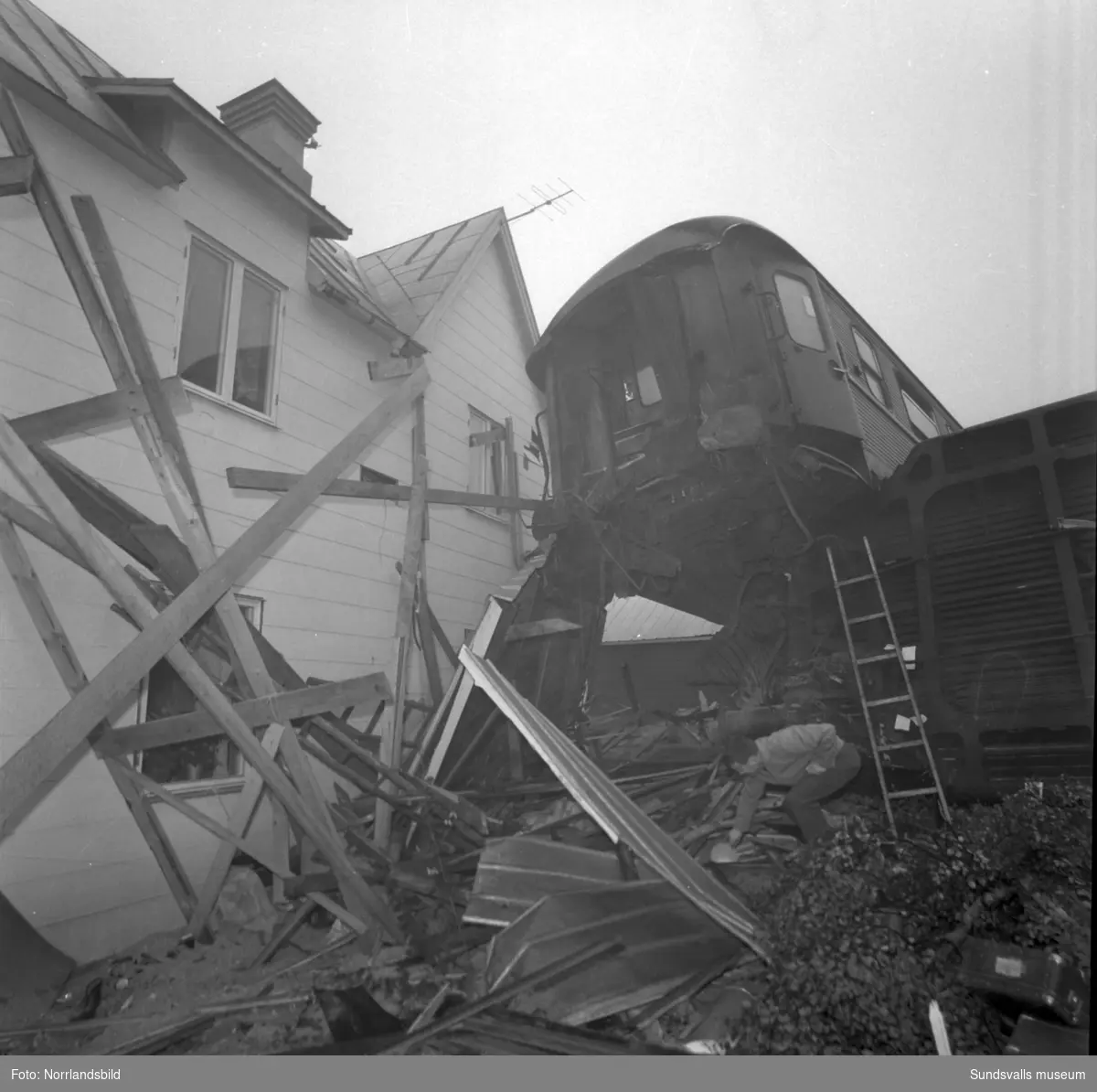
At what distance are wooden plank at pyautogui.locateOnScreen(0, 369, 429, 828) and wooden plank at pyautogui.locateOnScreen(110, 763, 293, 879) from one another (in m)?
0.79

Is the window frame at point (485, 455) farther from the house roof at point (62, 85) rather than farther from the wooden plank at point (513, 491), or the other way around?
the house roof at point (62, 85)

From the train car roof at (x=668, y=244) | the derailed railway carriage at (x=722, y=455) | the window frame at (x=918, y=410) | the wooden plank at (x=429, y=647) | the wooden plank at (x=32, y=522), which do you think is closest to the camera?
the wooden plank at (x=32, y=522)

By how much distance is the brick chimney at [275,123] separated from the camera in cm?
707

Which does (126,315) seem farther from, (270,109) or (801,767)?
(801,767)

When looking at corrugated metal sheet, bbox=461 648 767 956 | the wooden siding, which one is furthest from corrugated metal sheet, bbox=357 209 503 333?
corrugated metal sheet, bbox=461 648 767 956

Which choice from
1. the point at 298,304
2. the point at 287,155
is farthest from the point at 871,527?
the point at 287,155

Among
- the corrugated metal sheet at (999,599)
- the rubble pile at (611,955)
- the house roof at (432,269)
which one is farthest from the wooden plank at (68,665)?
the corrugated metal sheet at (999,599)

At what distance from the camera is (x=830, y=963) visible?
292 centimetres

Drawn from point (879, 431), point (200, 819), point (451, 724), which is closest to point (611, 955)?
point (200, 819)

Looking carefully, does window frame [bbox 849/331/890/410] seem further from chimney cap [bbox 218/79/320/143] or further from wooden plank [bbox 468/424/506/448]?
chimney cap [bbox 218/79/320/143]

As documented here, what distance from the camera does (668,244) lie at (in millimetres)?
6652

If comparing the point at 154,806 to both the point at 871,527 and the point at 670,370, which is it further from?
the point at 871,527

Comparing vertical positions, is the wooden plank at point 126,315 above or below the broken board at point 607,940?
above

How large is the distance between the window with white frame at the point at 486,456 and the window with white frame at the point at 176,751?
4.11 metres
